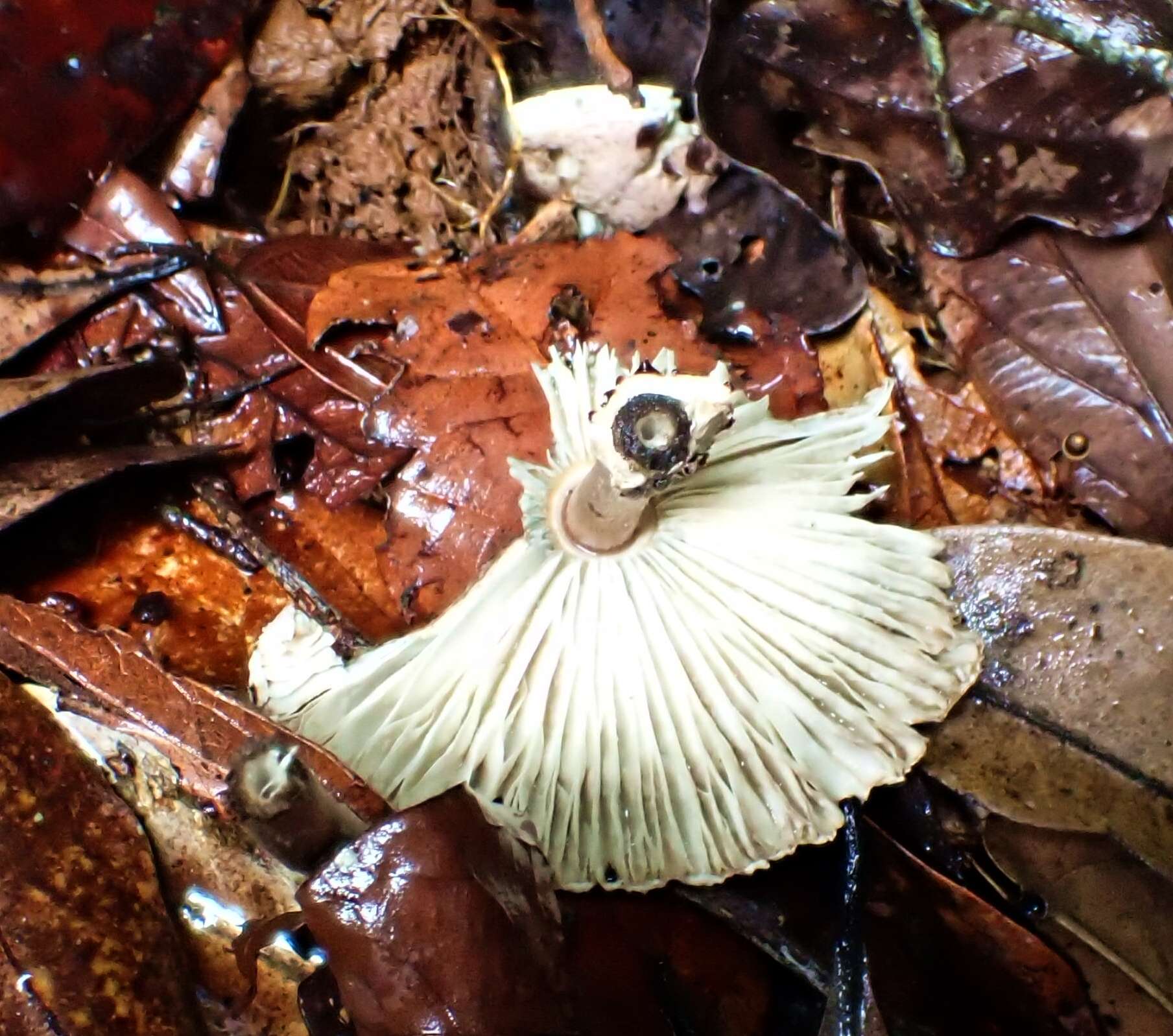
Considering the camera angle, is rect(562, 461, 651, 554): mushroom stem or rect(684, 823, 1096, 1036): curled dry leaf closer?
rect(562, 461, 651, 554): mushroom stem

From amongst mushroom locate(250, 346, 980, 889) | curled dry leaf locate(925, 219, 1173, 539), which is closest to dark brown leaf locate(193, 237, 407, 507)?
mushroom locate(250, 346, 980, 889)

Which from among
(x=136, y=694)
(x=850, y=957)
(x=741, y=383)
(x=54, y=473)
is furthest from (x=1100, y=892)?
(x=54, y=473)

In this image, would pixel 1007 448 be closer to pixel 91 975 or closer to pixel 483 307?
pixel 483 307

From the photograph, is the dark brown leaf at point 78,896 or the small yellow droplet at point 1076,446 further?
the small yellow droplet at point 1076,446

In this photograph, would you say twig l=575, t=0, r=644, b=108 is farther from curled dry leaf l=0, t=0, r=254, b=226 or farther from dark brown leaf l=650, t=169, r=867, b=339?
curled dry leaf l=0, t=0, r=254, b=226

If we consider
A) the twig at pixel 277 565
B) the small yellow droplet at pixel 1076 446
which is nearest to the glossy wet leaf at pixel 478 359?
the twig at pixel 277 565

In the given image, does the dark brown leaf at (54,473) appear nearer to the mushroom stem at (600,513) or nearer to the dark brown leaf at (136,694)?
the dark brown leaf at (136,694)
